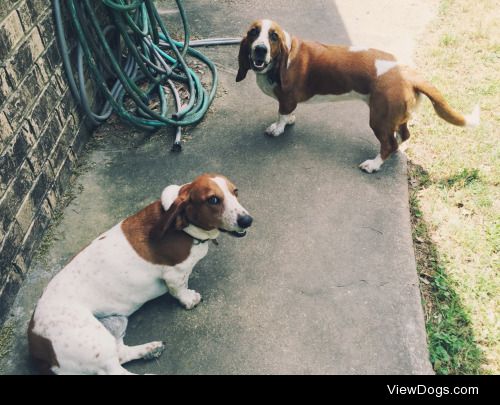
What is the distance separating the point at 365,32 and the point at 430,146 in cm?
229

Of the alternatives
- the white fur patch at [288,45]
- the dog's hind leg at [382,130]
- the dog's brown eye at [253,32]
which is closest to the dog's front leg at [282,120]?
the white fur patch at [288,45]

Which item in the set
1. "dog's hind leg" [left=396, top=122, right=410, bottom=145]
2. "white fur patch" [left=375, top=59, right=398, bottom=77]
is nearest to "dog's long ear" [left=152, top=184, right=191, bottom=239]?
"white fur patch" [left=375, top=59, right=398, bottom=77]


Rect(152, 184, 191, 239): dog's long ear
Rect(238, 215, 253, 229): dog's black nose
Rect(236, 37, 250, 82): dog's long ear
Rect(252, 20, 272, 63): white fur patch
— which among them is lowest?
Rect(238, 215, 253, 229): dog's black nose

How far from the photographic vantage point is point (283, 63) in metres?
3.61

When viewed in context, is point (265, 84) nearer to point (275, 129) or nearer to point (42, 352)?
point (275, 129)

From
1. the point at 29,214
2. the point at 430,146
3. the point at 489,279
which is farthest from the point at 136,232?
the point at 430,146

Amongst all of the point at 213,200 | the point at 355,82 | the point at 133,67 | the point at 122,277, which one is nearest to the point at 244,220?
the point at 213,200

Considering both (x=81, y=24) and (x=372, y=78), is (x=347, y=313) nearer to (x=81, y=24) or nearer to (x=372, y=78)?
(x=372, y=78)

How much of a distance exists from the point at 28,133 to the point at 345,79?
2444mm

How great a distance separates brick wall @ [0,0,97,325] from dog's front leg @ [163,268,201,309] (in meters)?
1.08

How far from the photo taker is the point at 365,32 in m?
5.60

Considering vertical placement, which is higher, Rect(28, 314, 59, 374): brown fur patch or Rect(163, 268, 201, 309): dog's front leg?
Rect(28, 314, 59, 374): brown fur patch

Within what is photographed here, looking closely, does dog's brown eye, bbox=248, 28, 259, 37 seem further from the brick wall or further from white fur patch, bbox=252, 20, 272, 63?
the brick wall

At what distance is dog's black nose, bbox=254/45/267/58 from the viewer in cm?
346
